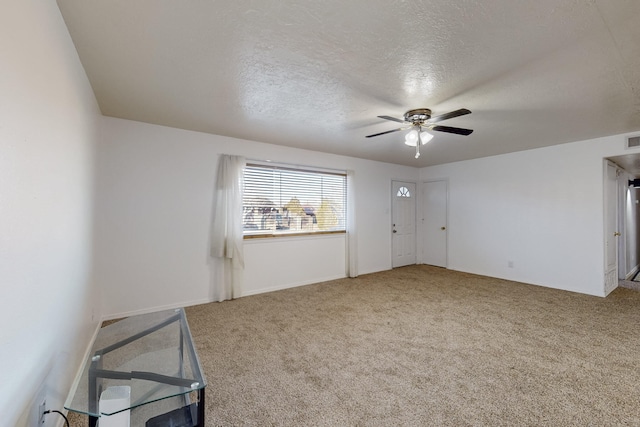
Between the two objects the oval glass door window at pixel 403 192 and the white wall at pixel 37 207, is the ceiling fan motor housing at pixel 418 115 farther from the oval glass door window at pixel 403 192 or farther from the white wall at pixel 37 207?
the oval glass door window at pixel 403 192

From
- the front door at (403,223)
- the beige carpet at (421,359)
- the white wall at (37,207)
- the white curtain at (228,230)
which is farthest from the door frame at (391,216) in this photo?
the white wall at (37,207)

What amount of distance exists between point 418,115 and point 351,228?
2708 mm

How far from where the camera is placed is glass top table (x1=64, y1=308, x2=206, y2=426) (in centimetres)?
126

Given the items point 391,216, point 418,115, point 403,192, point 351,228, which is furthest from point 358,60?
point 403,192

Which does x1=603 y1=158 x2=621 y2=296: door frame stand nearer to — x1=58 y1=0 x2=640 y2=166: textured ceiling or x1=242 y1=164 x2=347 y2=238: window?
x1=58 y1=0 x2=640 y2=166: textured ceiling

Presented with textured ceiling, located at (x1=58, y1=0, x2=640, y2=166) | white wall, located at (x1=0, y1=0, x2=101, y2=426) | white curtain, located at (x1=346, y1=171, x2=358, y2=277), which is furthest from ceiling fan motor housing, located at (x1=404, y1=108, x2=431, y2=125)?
white wall, located at (x1=0, y1=0, x2=101, y2=426)

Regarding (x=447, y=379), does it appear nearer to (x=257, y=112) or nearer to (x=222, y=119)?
(x=257, y=112)

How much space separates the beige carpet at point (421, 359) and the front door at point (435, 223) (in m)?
2.14

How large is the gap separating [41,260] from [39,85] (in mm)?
849

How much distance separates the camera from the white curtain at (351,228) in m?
5.22

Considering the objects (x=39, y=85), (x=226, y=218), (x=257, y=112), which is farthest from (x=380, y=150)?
(x=39, y=85)

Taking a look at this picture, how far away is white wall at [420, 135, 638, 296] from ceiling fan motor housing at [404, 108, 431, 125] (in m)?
3.11

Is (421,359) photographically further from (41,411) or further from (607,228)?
(607,228)

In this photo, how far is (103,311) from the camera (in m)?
3.21
